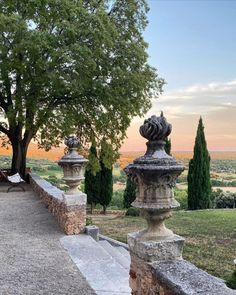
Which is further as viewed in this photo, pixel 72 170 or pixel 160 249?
pixel 72 170

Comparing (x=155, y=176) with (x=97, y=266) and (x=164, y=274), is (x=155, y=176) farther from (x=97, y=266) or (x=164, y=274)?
(x=97, y=266)

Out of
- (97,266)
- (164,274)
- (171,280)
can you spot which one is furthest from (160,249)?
(97,266)

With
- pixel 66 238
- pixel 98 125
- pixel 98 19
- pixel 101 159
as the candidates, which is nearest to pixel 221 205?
pixel 101 159

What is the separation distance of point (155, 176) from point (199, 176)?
2256cm

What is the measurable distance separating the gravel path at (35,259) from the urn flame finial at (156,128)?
2.45 metres

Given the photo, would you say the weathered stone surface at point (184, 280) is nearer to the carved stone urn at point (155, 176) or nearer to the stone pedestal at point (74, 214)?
the carved stone urn at point (155, 176)

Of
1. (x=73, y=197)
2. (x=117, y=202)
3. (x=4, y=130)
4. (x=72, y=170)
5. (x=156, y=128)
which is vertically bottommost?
(x=117, y=202)

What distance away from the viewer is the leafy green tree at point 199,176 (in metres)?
25.1

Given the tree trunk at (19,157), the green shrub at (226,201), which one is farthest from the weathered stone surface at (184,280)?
the green shrub at (226,201)

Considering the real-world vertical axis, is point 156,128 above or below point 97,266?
above

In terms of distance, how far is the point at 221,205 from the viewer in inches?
1037

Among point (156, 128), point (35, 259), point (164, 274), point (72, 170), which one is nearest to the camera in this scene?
point (164, 274)

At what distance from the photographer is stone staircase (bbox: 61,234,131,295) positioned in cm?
521

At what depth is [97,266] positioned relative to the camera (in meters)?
6.07
